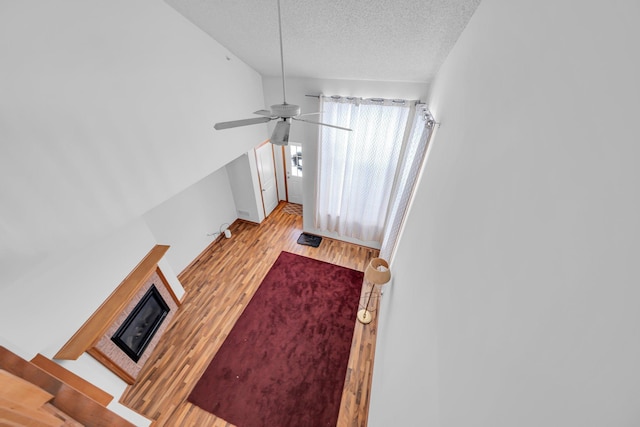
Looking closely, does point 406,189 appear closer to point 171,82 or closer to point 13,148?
point 171,82

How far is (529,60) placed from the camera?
637 millimetres

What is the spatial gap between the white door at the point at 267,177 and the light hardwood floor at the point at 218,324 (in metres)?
0.46

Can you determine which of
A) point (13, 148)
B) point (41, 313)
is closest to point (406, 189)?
point (13, 148)

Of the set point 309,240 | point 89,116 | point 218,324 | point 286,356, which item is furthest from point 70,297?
point 309,240

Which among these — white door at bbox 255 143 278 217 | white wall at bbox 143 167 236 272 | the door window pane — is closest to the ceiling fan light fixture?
white wall at bbox 143 167 236 272

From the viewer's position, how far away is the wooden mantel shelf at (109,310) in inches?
66.9

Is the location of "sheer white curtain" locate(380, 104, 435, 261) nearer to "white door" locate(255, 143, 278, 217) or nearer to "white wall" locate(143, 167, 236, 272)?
"white door" locate(255, 143, 278, 217)

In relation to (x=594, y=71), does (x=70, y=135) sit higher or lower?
higher

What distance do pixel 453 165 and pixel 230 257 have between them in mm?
3650

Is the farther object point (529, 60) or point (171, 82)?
point (171, 82)

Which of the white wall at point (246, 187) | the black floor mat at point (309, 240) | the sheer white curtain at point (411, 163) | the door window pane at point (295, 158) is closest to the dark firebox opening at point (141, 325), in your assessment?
the white wall at point (246, 187)

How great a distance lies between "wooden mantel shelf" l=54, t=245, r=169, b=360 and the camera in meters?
1.70

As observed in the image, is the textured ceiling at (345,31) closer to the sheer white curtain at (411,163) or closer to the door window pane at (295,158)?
the sheer white curtain at (411,163)

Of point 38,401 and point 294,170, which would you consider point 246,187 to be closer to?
point 294,170
